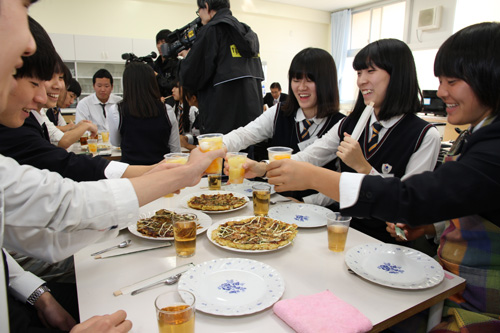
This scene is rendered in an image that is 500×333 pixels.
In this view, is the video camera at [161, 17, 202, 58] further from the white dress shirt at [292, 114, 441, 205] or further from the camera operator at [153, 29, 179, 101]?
the white dress shirt at [292, 114, 441, 205]

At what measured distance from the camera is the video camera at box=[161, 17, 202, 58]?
3.28 metres

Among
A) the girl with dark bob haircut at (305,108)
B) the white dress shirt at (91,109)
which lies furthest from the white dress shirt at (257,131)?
the white dress shirt at (91,109)

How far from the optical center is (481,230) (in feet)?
3.93

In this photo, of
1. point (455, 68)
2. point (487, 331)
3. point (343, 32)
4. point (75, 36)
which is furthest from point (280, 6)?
point (487, 331)

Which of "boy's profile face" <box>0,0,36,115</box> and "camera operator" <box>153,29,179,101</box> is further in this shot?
"camera operator" <box>153,29,179,101</box>

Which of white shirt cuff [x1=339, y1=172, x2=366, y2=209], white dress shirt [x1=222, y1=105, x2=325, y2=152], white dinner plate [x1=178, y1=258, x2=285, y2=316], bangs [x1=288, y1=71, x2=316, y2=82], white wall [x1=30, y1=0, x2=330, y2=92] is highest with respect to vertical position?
white wall [x1=30, y1=0, x2=330, y2=92]

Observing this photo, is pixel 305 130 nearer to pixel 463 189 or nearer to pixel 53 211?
pixel 463 189

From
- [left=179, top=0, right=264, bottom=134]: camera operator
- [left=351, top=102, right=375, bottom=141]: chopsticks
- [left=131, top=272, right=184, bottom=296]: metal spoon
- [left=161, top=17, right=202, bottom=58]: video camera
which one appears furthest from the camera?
[left=161, top=17, right=202, bottom=58]: video camera

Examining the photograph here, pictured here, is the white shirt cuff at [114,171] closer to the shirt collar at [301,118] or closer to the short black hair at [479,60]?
the shirt collar at [301,118]

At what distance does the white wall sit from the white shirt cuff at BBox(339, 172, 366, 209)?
27.1 ft

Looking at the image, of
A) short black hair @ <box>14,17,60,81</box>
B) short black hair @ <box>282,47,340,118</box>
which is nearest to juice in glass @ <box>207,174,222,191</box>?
short black hair @ <box>282,47,340,118</box>

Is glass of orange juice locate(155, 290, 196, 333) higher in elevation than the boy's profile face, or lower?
lower

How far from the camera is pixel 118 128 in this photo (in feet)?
11.0

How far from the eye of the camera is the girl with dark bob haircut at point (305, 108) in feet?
7.85
